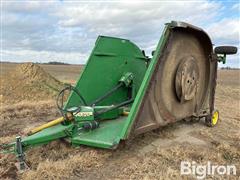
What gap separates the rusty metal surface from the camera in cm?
411

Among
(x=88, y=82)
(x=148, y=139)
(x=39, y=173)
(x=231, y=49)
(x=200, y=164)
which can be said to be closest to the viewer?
(x=39, y=173)

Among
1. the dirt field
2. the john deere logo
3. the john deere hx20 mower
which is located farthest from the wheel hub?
the john deere logo

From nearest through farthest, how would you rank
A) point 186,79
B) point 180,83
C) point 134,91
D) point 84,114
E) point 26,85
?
point 84,114 → point 180,83 → point 186,79 → point 134,91 → point 26,85

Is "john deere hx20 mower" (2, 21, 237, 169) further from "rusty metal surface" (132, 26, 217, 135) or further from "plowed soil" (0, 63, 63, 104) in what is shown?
"plowed soil" (0, 63, 63, 104)

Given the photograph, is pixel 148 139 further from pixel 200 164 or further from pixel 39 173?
pixel 39 173

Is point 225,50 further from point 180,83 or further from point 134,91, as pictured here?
point 134,91

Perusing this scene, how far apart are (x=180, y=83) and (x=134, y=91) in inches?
41.5

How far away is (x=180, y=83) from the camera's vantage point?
15.2 ft

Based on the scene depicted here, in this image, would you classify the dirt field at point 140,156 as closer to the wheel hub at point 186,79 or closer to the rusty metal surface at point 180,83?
the rusty metal surface at point 180,83

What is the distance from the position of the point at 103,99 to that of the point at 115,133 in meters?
1.16

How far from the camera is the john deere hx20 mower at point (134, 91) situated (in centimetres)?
395

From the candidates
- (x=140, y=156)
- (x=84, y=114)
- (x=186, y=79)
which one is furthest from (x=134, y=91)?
(x=140, y=156)

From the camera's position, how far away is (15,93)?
366 inches

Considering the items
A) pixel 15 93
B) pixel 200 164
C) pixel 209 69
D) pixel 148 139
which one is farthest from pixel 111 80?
pixel 15 93
